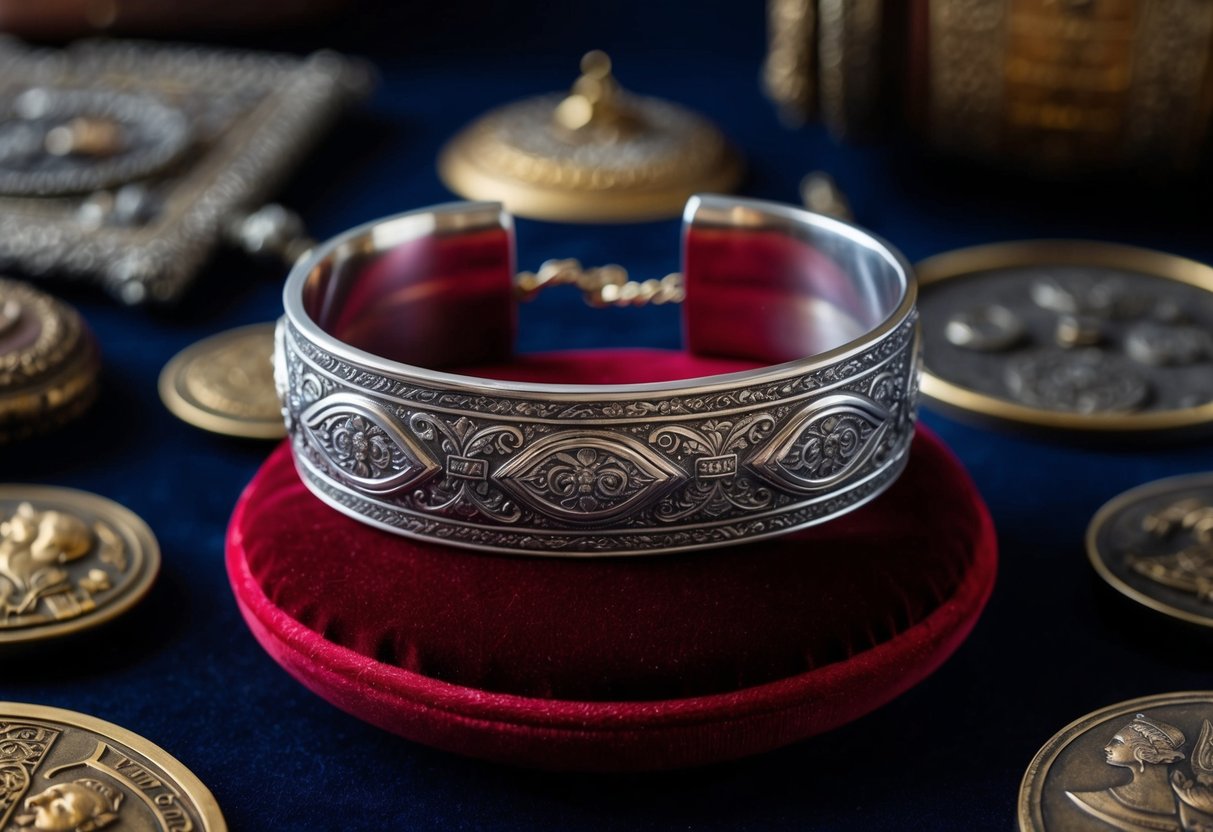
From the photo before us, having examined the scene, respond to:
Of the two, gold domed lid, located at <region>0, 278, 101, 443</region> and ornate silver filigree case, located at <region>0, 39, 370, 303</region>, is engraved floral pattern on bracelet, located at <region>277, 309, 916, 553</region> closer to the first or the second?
gold domed lid, located at <region>0, 278, 101, 443</region>

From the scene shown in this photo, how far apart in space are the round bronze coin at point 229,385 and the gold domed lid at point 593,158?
1.48 ft

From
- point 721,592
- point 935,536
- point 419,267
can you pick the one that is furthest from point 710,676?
point 419,267

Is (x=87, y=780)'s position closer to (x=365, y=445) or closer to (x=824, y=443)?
(x=365, y=445)

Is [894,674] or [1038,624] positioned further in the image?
[1038,624]

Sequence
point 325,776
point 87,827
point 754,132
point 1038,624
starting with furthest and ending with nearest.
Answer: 1. point 754,132
2. point 1038,624
3. point 325,776
4. point 87,827

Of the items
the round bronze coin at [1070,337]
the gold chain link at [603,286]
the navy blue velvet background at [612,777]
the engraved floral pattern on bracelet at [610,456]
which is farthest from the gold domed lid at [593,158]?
the engraved floral pattern on bracelet at [610,456]

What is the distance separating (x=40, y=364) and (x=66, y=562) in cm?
30

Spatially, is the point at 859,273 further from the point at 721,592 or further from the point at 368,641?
the point at 368,641

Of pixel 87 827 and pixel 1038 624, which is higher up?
pixel 87 827

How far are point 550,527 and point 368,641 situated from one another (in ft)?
0.46

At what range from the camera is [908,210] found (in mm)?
1820

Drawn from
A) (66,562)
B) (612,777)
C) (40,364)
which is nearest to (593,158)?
(40,364)

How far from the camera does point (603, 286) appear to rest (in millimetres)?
1308

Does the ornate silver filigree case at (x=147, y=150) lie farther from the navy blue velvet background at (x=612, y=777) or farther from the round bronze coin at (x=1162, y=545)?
the round bronze coin at (x=1162, y=545)
